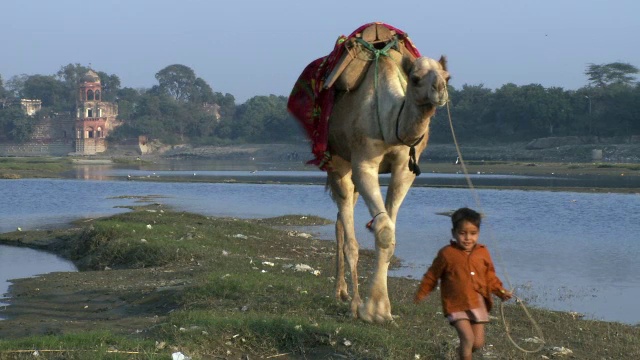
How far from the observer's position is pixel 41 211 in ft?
115

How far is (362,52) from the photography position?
31.4 feet

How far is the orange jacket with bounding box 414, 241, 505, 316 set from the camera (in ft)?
23.3

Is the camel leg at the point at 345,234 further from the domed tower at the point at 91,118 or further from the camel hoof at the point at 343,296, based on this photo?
the domed tower at the point at 91,118

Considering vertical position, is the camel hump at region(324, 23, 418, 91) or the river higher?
the camel hump at region(324, 23, 418, 91)

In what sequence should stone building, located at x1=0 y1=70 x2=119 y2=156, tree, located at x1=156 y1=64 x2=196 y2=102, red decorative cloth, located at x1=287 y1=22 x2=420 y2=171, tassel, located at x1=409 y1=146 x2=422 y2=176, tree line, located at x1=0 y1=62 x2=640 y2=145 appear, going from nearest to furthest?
tassel, located at x1=409 y1=146 x2=422 y2=176 → red decorative cloth, located at x1=287 y1=22 x2=420 y2=171 → tree line, located at x1=0 y1=62 x2=640 y2=145 → stone building, located at x1=0 y1=70 x2=119 y2=156 → tree, located at x1=156 y1=64 x2=196 y2=102

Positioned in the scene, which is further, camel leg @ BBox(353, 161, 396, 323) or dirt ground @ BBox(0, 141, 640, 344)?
dirt ground @ BBox(0, 141, 640, 344)

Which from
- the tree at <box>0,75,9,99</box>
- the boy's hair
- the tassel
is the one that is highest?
the tree at <box>0,75,9,99</box>

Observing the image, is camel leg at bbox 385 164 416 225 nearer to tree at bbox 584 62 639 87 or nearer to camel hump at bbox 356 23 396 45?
camel hump at bbox 356 23 396 45

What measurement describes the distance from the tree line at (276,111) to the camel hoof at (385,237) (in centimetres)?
4503

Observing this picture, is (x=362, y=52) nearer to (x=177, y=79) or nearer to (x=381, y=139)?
(x=381, y=139)

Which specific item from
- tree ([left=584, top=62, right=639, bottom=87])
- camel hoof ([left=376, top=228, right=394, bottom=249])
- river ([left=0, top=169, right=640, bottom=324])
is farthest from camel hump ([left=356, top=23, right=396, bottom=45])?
tree ([left=584, top=62, right=639, bottom=87])

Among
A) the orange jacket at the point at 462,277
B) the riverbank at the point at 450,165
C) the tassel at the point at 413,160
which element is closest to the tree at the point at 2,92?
the riverbank at the point at 450,165

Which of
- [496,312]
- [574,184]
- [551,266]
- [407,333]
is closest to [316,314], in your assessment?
[407,333]

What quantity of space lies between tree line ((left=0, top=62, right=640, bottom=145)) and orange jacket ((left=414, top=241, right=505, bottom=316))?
46.4 metres
